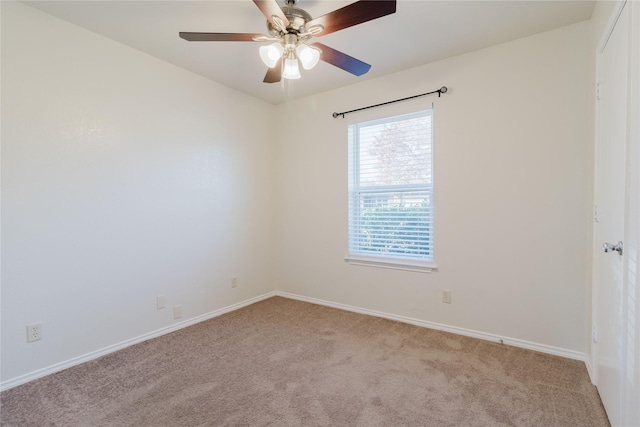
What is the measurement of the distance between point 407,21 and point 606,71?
50.7 inches

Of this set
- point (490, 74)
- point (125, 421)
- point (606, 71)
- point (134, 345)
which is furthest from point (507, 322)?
point (134, 345)

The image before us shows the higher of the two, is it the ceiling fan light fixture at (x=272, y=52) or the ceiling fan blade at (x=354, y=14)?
the ceiling fan blade at (x=354, y=14)

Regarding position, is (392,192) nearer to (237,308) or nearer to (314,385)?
(314,385)

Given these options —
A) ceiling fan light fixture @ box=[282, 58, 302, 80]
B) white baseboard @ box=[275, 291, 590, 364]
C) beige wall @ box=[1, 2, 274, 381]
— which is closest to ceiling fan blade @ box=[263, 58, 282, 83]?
ceiling fan light fixture @ box=[282, 58, 302, 80]

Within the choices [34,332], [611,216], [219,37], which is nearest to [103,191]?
[34,332]

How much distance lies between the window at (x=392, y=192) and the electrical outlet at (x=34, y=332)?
270 centimetres

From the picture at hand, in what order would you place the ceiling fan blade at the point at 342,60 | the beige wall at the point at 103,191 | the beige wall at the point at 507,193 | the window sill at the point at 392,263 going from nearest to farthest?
1. the ceiling fan blade at the point at 342,60
2. the beige wall at the point at 103,191
3. the beige wall at the point at 507,193
4. the window sill at the point at 392,263

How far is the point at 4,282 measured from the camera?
2.05 meters

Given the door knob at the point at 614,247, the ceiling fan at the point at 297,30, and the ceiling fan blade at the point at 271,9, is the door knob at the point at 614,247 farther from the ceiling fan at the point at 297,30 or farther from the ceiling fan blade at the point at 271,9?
the ceiling fan blade at the point at 271,9

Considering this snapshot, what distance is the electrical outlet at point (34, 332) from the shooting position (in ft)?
7.07

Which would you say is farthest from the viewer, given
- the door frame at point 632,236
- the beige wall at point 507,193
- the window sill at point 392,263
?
the window sill at point 392,263

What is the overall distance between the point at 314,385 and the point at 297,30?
2206 millimetres

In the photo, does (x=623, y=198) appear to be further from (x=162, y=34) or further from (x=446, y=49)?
(x=162, y=34)

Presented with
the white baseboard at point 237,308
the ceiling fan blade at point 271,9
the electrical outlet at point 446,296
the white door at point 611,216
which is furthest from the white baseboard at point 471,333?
the ceiling fan blade at point 271,9
